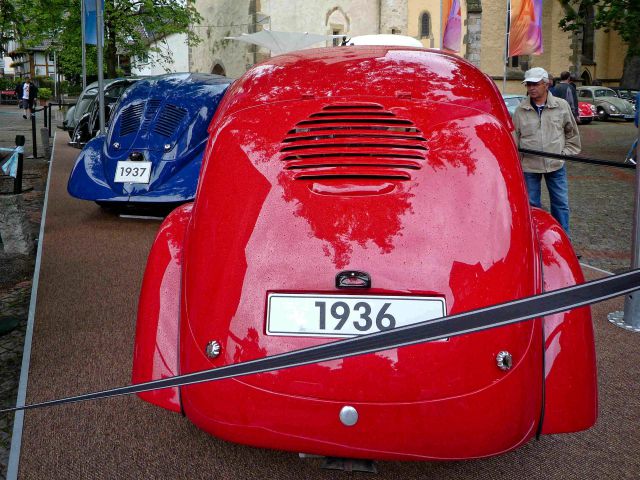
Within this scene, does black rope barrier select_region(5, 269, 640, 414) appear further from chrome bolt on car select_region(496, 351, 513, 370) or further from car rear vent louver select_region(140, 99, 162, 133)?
car rear vent louver select_region(140, 99, 162, 133)

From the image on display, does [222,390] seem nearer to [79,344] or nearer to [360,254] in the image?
[360,254]

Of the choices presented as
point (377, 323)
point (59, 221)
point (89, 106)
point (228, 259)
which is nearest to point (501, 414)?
point (377, 323)

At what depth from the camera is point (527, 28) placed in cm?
2341

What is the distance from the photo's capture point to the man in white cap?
6.57 m

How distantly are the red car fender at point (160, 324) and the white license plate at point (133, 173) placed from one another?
4624 millimetres

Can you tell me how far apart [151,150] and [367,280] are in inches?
224

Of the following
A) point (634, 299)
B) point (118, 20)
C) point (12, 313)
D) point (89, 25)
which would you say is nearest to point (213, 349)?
point (12, 313)

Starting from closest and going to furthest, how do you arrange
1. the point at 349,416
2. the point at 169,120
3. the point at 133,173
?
1. the point at 349,416
2. the point at 133,173
3. the point at 169,120

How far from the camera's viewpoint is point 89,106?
57.1ft

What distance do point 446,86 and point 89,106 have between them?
15986 millimetres

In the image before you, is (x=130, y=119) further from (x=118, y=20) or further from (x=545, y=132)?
(x=118, y=20)

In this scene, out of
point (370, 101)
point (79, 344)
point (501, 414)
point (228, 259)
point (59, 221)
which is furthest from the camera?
point (59, 221)

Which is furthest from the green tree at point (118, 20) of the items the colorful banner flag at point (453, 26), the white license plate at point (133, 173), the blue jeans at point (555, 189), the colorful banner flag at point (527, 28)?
the blue jeans at point (555, 189)

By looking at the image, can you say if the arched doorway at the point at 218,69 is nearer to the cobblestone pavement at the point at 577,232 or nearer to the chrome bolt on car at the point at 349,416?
the cobblestone pavement at the point at 577,232
